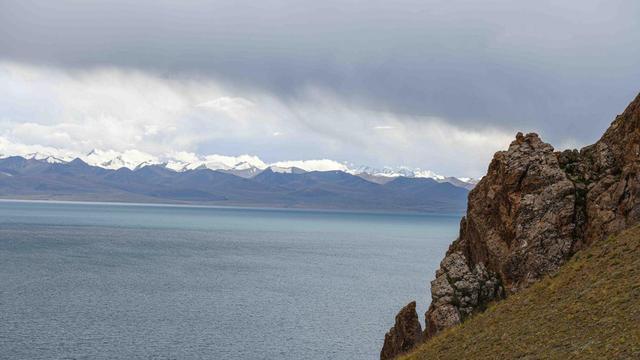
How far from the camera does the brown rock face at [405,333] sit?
5828cm

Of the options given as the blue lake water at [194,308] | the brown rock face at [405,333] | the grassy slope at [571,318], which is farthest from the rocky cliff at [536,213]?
the blue lake water at [194,308]

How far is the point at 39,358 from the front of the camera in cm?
7131

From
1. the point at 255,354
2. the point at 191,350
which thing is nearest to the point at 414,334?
the point at 255,354

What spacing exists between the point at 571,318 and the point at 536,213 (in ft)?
47.8

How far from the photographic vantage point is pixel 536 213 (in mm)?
50438

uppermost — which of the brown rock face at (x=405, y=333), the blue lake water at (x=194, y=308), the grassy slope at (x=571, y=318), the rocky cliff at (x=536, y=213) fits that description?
the rocky cliff at (x=536, y=213)

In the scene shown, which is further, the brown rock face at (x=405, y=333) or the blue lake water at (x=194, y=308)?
the blue lake water at (x=194, y=308)

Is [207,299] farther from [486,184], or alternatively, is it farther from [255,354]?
[486,184]

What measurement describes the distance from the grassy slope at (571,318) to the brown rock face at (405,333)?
982 centimetres

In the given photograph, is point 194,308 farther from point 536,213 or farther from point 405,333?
point 536,213

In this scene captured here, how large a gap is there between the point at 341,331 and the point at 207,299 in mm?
36530

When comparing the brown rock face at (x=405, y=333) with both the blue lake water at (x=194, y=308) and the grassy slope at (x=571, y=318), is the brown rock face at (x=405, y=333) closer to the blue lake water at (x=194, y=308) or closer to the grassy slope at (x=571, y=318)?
the grassy slope at (x=571, y=318)

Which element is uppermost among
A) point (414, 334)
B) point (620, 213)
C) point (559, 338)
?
point (620, 213)

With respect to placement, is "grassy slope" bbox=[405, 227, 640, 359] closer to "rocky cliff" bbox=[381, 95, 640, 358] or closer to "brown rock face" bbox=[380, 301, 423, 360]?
"rocky cliff" bbox=[381, 95, 640, 358]
